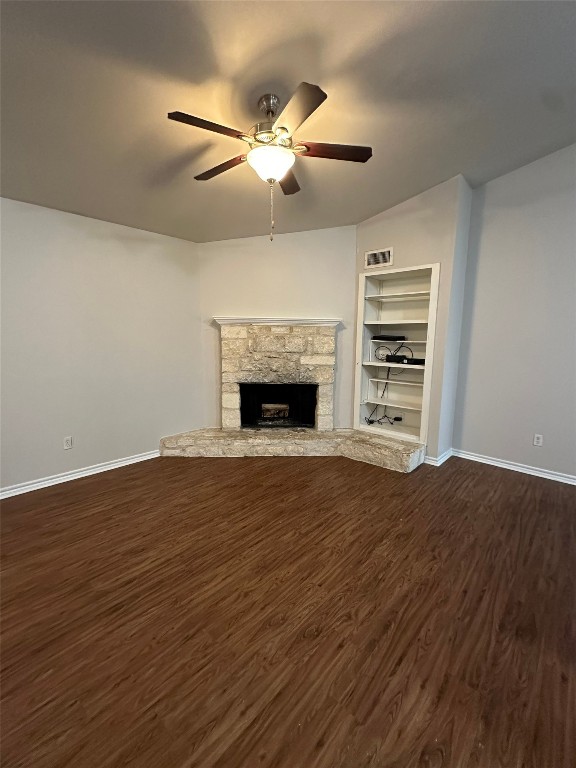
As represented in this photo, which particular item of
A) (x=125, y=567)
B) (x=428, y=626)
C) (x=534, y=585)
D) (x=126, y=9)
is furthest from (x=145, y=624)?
(x=126, y=9)

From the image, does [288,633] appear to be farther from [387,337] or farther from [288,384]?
[387,337]

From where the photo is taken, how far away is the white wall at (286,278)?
4.09m

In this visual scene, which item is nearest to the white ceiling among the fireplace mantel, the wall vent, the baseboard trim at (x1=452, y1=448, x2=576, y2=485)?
the wall vent

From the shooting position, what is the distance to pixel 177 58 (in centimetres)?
163

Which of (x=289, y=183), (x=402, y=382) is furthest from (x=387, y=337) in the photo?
A: (x=289, y=183)

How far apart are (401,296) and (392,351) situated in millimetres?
669

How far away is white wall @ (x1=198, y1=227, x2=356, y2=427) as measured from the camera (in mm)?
4090

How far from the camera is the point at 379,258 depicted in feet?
12.5

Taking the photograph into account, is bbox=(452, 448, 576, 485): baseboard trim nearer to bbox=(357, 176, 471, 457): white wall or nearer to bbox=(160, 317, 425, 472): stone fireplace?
bbox=(357, 176, 471, 457): white wall

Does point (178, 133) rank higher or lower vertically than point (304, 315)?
higher

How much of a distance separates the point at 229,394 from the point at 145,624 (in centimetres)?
276

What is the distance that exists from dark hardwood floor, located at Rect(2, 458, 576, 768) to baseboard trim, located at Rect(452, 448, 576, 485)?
1.39 ft

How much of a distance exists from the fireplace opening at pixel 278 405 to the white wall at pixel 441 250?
146 centimetres

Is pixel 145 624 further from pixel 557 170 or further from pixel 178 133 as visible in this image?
pixel 557 170
